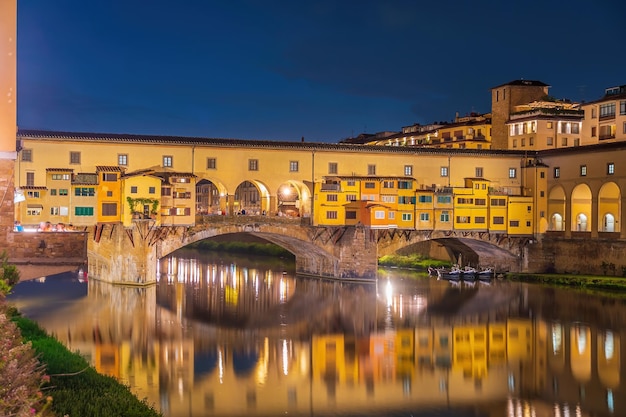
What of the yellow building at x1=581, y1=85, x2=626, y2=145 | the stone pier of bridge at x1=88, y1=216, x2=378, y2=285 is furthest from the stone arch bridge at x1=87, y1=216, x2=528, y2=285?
the yellow building at x1=581, y1=85, x2=626, y2=145

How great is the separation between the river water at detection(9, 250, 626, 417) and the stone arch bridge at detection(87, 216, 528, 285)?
3.58ft

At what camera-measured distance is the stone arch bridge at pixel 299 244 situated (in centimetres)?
3200

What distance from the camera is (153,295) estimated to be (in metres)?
30.2

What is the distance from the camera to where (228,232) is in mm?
34125

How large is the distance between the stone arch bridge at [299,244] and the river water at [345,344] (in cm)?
109

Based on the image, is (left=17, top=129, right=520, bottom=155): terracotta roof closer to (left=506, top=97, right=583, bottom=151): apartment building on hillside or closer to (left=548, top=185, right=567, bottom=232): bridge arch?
(left=548, top=185, right=567, bottom=232): bridge arch

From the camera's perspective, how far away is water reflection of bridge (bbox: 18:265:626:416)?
54.7 ft

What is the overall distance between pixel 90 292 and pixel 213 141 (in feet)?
30.5

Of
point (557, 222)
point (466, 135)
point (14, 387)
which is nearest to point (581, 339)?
point (557, 222)

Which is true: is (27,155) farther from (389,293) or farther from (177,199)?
(389,293)

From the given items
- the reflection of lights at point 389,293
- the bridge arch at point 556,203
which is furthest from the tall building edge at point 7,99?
the bridge arch at point 556,203

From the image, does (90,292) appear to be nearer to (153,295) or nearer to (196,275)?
(153,295)

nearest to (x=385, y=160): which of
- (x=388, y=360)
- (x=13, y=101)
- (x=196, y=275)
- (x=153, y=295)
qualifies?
(x=196, y=275)

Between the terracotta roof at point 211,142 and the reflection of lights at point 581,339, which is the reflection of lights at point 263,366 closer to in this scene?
the reflection of lights at point 581,339
